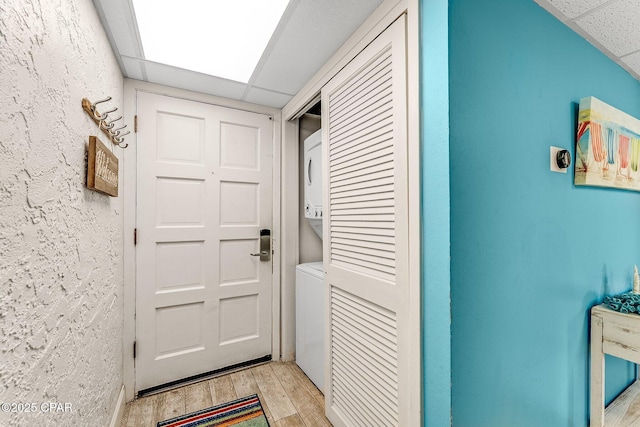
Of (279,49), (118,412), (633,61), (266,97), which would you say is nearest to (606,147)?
(633,61)

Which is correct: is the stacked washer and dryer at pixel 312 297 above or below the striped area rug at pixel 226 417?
above

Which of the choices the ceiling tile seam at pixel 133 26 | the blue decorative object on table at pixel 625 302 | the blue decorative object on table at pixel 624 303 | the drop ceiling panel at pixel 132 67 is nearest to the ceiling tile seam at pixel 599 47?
the blue decorative object on table at pixel 625 302

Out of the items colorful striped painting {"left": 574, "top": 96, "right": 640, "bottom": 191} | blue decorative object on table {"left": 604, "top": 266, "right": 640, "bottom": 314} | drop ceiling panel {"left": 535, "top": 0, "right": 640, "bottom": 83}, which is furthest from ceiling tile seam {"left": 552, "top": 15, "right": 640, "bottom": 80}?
blue decorative object on table {"left": 604, "top": 266, "right": 640, "bottom": 314}

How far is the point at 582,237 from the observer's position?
1.44 metres

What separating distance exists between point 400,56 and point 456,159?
50 cm

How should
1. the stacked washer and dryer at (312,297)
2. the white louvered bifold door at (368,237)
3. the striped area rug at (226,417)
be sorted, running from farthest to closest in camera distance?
the stacked washer and dryer at (312,297) → the striped area rug at (226,417) → the white louvered bifold door at (368,237)

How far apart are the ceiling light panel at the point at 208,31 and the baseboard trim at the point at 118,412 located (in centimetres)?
201

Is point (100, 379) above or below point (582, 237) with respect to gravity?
below

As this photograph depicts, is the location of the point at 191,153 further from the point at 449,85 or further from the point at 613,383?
the point at 613,383

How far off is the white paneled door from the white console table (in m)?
Result: 2.05

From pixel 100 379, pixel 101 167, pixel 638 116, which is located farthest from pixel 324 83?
pixel 638 116

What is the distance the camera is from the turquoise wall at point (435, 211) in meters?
0.96

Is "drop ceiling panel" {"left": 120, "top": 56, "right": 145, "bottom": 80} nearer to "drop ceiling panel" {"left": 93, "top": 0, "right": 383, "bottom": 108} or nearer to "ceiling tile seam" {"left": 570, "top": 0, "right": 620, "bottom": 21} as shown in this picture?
"drop ceiling panel" {"left": 93, "top": 0, "right": 383, "bottom": 108}

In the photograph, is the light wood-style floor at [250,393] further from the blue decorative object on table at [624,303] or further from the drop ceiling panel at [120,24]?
the drop ceiling panel at [120,24]
